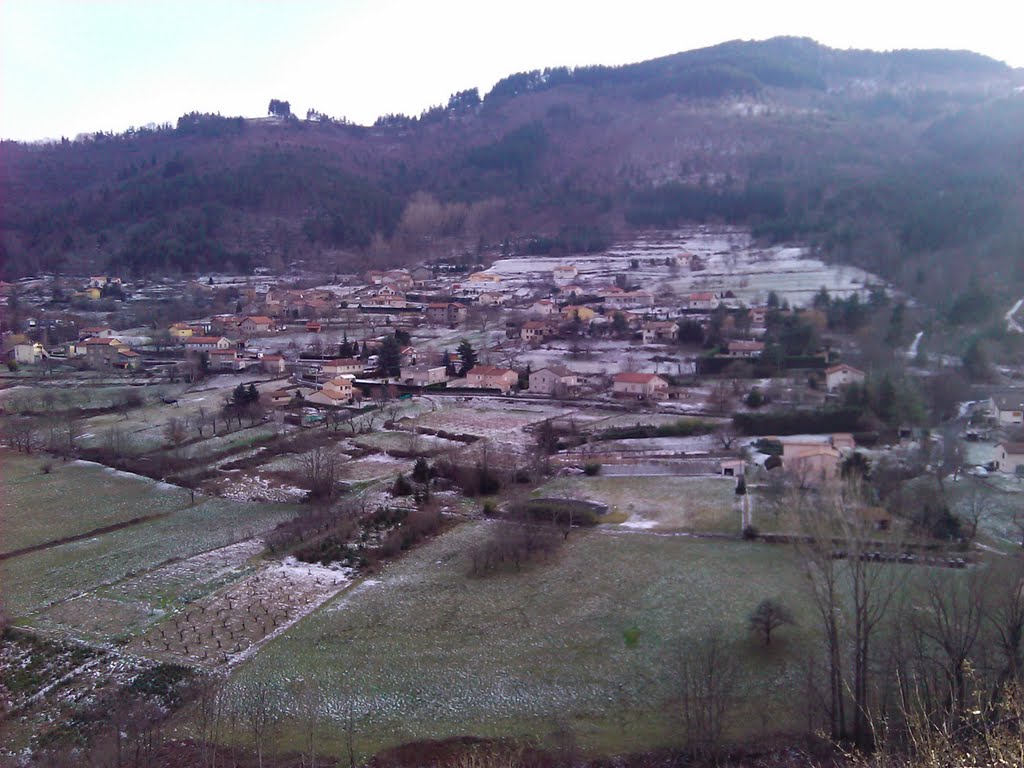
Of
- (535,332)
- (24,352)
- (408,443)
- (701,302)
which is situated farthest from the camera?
(701,302)

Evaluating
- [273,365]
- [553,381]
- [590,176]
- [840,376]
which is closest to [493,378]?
[553,381]

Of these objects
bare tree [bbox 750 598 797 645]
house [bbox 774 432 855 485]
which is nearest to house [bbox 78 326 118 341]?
house [bbox 774 432 855 485]

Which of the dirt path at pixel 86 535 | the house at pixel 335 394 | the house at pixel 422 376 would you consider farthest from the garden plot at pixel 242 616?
the house at pixel 422 376

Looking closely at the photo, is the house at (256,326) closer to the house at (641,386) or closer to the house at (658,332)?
the house at (658,332)

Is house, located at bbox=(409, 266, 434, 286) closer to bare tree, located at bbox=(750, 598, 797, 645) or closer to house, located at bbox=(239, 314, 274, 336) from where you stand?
house, located at bbox=(239, 314, 274, 336)

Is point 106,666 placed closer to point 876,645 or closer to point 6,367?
point 876,645

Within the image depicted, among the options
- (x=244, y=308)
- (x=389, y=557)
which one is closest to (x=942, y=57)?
(x=244, y=308)

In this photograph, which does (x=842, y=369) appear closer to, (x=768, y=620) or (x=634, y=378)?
(x=634, y=378)
